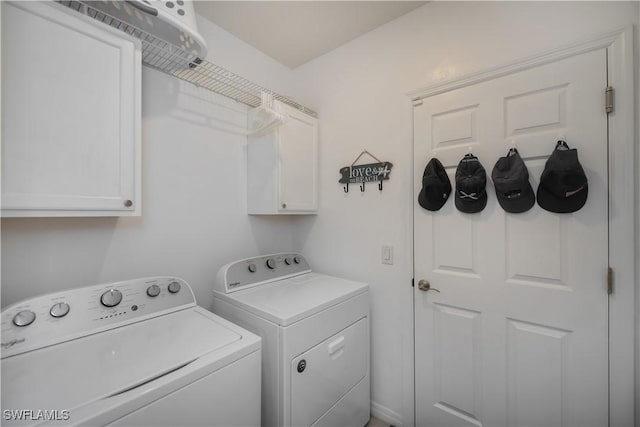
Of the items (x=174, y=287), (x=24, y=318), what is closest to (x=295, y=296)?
(x=174, y=287)

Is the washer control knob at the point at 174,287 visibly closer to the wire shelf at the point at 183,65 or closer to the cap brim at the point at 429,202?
the wire shelf at the point at 183,65

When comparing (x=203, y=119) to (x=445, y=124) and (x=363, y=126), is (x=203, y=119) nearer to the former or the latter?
(x=363, y=126)

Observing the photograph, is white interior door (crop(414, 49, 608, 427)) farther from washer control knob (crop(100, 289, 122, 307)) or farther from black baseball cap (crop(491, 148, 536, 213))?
washer control knob (crop(100, 289, 122, 307))

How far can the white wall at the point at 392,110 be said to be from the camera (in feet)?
4.34

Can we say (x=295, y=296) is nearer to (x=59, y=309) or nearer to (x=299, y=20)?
(x=59, y=309)

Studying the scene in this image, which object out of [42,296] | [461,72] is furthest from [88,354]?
[461,72]

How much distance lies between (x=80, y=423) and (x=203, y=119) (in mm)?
1559

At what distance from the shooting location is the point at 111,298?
1.15 meters

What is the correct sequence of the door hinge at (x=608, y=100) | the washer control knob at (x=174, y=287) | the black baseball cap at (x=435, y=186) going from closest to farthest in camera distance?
the door hinge at (x=608, y=100), the washer control knob at (x=174, y=287), the black baseball cap at (x=435, y=186)

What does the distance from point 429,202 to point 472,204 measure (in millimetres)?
222

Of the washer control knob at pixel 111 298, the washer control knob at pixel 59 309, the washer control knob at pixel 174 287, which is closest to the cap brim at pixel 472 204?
the washer control knob at pixel 174 287

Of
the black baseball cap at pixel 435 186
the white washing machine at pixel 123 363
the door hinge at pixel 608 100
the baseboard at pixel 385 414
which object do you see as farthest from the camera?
the baseboard at pixel 385 414

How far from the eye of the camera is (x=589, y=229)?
1.17 metres

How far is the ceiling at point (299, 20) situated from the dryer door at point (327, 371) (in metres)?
1.98
